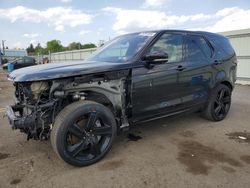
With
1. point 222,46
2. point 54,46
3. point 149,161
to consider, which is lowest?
point 149,161

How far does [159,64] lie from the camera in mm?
4062

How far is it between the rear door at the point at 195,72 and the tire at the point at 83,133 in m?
1.65

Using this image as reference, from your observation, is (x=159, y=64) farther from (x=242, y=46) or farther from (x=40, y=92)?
(x=242, y=46)

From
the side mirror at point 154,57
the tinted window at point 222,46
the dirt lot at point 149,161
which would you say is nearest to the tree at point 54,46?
the tinted window at point 222,46

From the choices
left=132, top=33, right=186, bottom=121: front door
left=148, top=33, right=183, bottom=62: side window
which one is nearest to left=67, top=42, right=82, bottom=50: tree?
left=148, top=33, right=183, bottom=62: side window

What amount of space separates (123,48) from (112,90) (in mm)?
970

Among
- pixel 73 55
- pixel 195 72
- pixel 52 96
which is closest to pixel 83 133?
pixel 52 96

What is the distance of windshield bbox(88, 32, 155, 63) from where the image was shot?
402cm

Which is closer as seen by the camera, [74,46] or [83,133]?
[83,133]

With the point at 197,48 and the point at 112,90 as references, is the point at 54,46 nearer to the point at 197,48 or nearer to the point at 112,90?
the point at 197,48

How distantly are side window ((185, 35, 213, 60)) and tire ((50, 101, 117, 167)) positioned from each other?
2087 millimetres

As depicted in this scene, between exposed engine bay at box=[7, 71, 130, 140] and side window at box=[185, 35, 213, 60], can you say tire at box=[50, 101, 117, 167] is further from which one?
side window at box=[185, 35, 213, 60]

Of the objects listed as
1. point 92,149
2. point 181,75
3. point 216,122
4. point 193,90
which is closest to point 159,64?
point 181,75

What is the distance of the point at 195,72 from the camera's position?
4.68 metres
